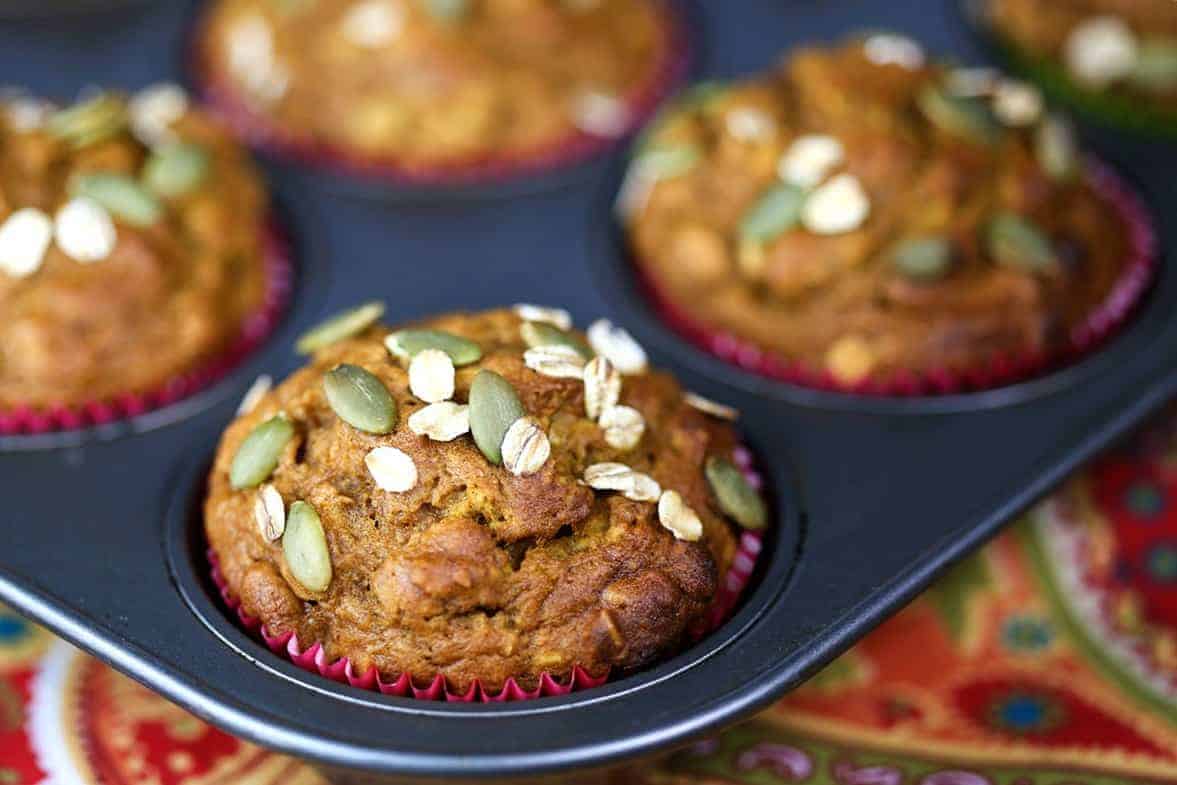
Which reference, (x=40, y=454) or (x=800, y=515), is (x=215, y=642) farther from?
(x=800, y=515)

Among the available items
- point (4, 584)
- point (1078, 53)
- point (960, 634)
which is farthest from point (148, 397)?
point (1078, 53)

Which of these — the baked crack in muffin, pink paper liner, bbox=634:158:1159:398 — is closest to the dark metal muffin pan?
pink paper liner, bbox=634:158:1159:398

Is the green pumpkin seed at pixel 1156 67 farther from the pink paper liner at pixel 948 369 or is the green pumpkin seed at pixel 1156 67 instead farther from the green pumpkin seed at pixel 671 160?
the green pumpkin seed at pixel 671 160

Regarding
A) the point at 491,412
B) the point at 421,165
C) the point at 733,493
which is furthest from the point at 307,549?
the point at 421,165

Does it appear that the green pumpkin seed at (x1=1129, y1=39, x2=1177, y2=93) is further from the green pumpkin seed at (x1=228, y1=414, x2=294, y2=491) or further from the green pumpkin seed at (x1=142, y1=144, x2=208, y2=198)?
the green pumpkin seed at (x1=228, y1=414, x2=294, y2=491)

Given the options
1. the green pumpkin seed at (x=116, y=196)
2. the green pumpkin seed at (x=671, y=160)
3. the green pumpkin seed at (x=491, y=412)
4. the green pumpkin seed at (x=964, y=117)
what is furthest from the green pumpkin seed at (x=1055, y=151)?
the green pumpkin seed at (x=116, y=196)

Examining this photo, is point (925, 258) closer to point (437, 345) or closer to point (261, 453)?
point (437, 345)
